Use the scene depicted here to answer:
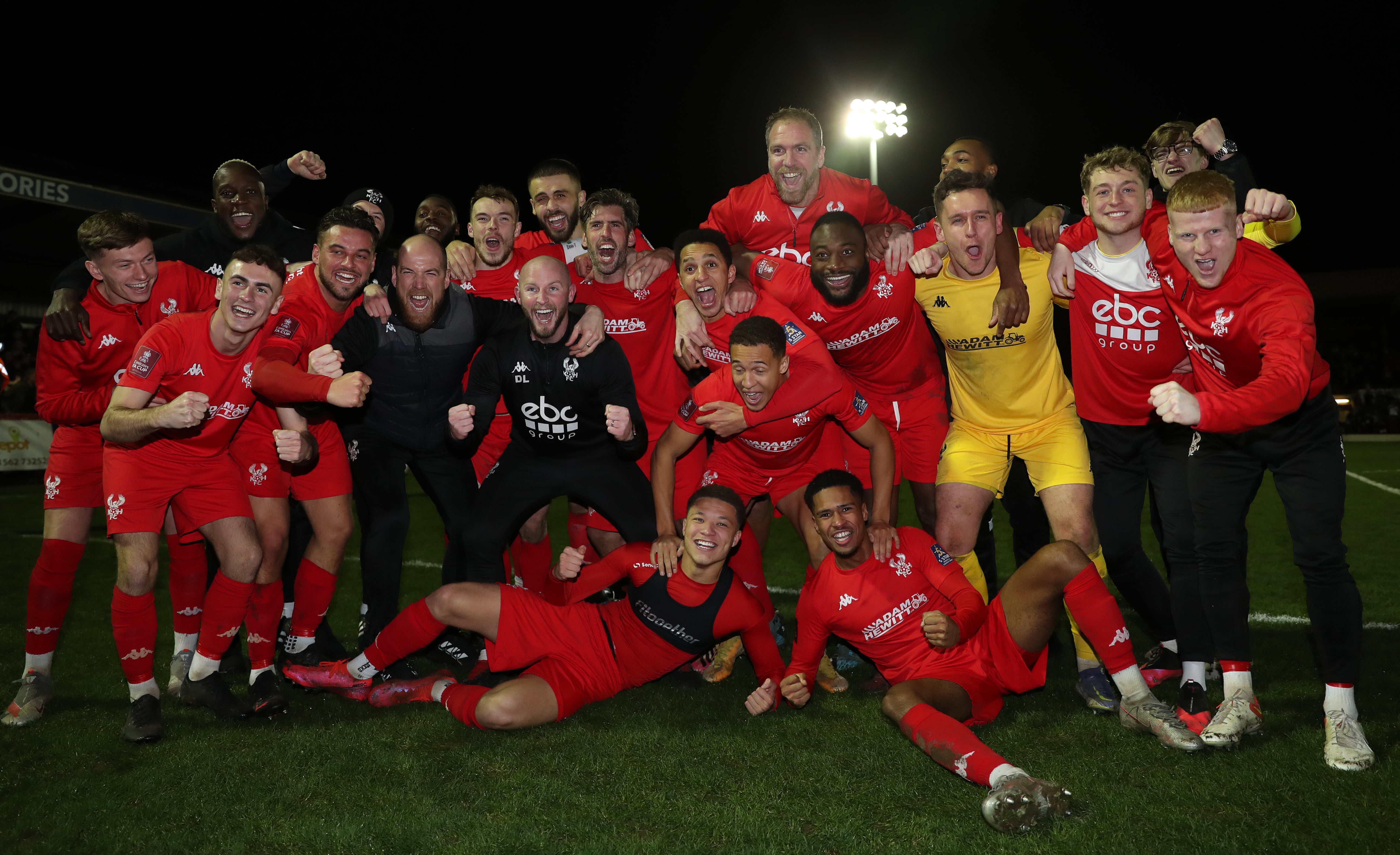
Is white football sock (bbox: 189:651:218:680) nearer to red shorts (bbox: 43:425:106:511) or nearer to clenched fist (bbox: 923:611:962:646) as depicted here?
red shorts (bbox: 43:425:106:511)

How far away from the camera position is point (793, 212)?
629 cm

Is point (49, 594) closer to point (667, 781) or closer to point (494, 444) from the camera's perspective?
point (494, 444)

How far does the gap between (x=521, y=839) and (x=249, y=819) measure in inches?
43.2

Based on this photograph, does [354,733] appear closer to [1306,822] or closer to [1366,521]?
[1306,822]

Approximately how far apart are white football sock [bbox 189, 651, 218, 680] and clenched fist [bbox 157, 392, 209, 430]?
55.0 inches

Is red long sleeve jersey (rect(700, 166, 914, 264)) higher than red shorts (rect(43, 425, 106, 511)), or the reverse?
red long sleeve jersey (rect(700, 166, 914, 264))

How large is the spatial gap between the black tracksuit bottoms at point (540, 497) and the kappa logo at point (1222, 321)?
3007 mm

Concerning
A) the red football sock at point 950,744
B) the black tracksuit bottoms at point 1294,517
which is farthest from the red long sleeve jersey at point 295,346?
the black tracksuit bottoms at point 1294,517

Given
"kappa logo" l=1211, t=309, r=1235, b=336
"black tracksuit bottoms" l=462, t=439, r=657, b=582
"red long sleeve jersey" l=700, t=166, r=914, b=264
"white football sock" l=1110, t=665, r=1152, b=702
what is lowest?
"white football sock" l=1110, t=665, r=1152, b=702

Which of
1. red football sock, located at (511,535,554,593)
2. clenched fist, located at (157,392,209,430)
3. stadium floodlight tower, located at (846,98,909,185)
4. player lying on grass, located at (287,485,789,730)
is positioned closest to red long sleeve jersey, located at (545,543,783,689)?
player lying on grass, located at (287,485,789,730)

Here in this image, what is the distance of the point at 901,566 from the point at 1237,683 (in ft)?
5.24

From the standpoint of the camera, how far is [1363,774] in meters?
3.84

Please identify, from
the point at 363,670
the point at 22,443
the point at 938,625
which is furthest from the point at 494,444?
the point at 22,443

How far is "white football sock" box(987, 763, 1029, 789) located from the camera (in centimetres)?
350
